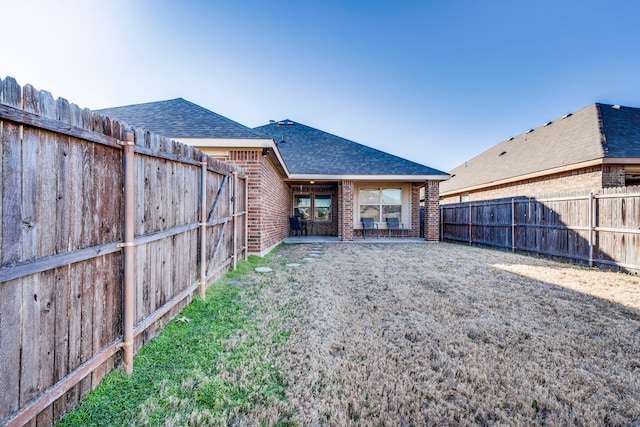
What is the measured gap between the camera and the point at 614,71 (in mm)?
11914

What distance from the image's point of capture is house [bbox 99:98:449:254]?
6.44 metres

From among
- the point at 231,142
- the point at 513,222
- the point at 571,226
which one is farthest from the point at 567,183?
the point at 231,142

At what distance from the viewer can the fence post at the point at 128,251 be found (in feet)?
6.48

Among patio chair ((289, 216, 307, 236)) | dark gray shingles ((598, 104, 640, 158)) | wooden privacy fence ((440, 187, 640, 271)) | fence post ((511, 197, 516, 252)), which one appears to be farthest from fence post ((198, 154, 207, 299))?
dark gray shingles ((598, 104, 640, 158))

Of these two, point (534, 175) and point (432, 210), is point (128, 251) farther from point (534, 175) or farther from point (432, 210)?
point (534, 175)

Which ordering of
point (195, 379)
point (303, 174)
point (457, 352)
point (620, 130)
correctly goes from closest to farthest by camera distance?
point (195, 379)
point (457, 352)
point (620, 130)
point (303, 174)

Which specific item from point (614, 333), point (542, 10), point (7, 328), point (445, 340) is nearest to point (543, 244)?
point (614, 333)

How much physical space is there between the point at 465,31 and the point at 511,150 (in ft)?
23.2

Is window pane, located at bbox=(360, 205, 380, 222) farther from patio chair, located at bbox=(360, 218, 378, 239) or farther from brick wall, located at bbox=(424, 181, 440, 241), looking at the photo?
brick wall, located at bbox=(424, 181, 440, 241)

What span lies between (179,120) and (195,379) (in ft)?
22.1

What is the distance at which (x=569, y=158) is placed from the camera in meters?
9.41

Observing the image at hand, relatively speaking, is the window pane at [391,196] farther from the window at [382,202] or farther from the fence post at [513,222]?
the fence post at [513,222]

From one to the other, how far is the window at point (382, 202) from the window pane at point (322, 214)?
Result: 177 centimetres

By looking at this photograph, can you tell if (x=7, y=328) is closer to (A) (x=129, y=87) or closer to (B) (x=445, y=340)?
(B) (x=445, y=340)
